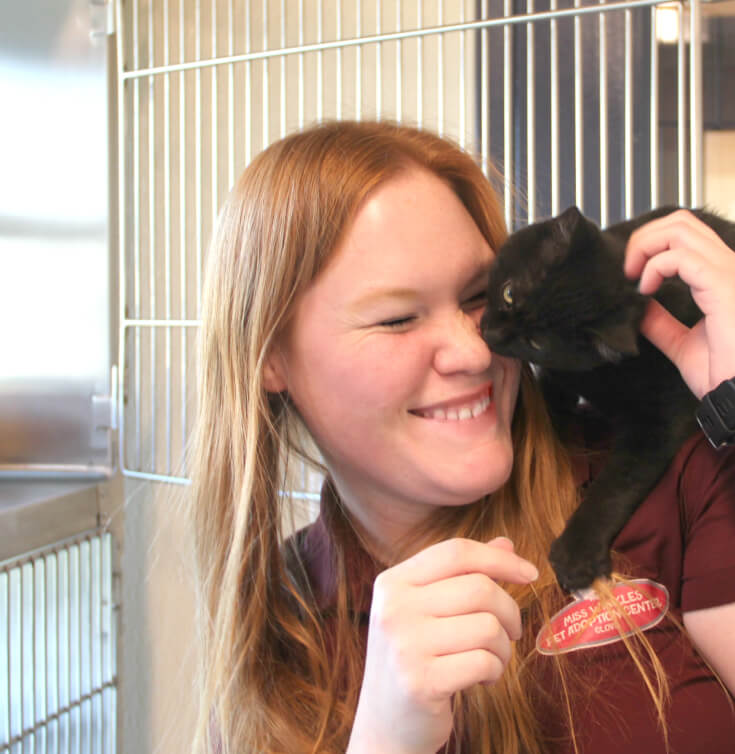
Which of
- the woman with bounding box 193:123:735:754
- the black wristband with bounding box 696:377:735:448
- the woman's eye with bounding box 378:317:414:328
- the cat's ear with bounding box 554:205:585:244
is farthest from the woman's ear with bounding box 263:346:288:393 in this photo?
the black wristband with bounding box 696:377:735:448

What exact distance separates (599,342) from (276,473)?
0.36 meters

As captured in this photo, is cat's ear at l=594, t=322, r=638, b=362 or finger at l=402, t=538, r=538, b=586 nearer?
finger at l=402, t=538, r=538, b=586

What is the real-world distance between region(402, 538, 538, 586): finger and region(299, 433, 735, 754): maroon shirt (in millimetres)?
156

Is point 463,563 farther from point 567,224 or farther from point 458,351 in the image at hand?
point 567,224

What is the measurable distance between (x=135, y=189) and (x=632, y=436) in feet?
3.16

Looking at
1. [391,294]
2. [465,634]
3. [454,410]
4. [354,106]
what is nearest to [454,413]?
[454,410]

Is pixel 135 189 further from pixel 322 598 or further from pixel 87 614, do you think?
pixel 322 598

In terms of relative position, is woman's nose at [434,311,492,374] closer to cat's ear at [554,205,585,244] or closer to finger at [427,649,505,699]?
cat's ear at [554,205,585,244]

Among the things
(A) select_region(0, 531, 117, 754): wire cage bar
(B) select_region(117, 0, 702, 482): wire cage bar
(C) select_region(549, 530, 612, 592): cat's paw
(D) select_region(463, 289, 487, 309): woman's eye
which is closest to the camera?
(C) select_region(549, 530, 612, 592): cat's paw

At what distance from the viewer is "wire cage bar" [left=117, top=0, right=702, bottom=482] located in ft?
3.18

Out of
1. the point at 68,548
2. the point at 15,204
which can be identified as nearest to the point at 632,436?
the point at 68,548

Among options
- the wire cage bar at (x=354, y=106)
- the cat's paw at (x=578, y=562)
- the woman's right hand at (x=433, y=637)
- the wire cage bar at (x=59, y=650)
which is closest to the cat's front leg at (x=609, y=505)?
the cat's paw at (x=578, y=562)

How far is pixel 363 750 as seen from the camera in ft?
1.81

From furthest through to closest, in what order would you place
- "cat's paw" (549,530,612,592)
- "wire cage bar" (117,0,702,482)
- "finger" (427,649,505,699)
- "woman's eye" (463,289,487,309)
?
"wire cage bar" (117,0,702,482) → "woman's eye" (463,289,487,309) → "cat's paw" (549,530,612,592) → "finger" (427,649,505,699)
